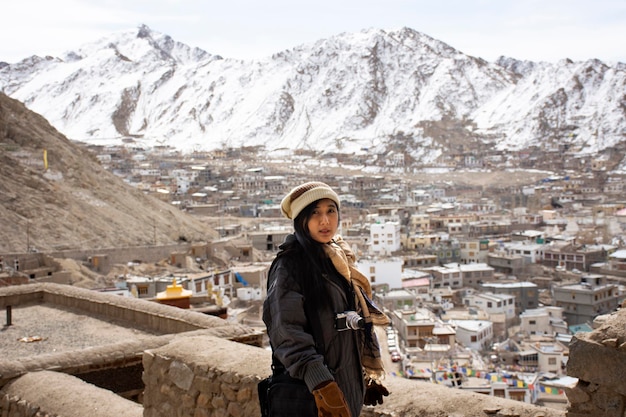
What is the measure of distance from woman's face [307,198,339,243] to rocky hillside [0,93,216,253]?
Answer: 2023 centimetres

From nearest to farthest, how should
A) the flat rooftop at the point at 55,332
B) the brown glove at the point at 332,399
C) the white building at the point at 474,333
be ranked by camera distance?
the brown glove at the point at 332,399 → the flat rooftop at the point at 55,332 → the white building at the point at 474,333

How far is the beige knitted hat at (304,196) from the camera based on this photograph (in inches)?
68.4

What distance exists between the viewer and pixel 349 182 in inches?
2301

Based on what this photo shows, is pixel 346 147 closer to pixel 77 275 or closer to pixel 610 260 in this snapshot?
pixel 610 260

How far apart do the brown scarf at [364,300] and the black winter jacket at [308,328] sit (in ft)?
0.08

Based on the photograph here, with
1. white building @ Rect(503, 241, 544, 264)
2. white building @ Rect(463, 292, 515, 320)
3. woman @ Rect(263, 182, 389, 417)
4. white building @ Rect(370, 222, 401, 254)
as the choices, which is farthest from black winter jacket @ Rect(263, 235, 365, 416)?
white building @ Rect(370, 222, 401, 254)

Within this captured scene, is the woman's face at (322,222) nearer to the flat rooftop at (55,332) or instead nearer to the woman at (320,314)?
the woman at (320,314)

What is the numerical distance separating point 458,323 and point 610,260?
12430 mm

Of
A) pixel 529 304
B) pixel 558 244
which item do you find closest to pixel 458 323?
pixel 529 304

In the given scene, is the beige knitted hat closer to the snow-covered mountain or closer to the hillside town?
the hillside town

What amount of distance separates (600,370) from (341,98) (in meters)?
105

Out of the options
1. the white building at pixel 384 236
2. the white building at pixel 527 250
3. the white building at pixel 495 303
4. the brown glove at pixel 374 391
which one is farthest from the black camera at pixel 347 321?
the white building at pixel 384 236

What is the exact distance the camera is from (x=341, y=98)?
106 m

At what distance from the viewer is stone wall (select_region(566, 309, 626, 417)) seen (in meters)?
1.62
